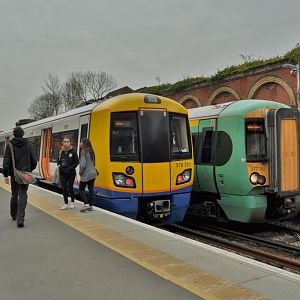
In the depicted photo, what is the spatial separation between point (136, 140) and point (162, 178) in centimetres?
95

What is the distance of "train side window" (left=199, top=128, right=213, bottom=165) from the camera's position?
965cm

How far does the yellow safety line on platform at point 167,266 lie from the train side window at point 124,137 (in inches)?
63.1

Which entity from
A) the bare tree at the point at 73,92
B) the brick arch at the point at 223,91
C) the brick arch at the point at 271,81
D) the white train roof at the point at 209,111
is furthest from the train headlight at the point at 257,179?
the bare tree at the point at 73,92

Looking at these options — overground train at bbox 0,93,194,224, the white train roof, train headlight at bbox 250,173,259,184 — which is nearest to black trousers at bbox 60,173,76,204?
overground train at bbox 0,93,194,224

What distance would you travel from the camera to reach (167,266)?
187 inches

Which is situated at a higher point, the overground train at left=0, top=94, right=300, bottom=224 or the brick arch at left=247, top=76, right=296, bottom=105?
the brick arch at left=247, top=76, right=296, bottom=105

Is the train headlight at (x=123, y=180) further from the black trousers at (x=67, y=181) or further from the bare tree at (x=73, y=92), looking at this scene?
the bare tree at (x=73, y=92)

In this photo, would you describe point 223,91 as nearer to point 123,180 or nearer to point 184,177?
point 184,177

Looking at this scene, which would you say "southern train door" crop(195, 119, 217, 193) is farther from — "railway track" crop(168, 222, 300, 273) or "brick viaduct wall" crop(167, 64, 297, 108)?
"brick viaduct wall" crop(167, 64, 297, 108)

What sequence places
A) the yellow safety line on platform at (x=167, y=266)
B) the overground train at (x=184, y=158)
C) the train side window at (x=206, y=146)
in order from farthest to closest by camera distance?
1. the train side window at (x=206, y=146)
2. the overground train at (x=184, y=158)
3. the yellow safety line on platform at (x=167, y=266)

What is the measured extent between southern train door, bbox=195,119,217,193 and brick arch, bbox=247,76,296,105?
13894mm

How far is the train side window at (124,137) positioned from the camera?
8219mm

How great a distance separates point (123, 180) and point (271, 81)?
59.8 feet

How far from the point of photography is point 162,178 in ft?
27.5
